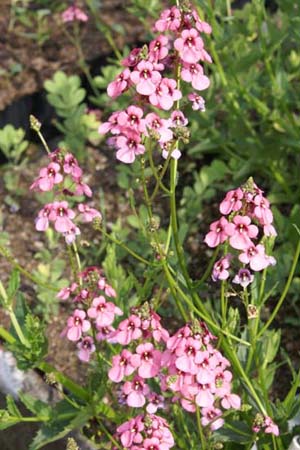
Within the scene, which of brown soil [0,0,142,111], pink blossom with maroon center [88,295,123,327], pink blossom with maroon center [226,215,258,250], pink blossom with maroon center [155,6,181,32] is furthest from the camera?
brown soil [0,0,142,111]

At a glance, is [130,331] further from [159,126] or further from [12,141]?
[12,141]

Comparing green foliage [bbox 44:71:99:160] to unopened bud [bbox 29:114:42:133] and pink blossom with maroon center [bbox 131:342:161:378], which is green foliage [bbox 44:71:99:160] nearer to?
unopened bud [bbox 29:114:42:133]

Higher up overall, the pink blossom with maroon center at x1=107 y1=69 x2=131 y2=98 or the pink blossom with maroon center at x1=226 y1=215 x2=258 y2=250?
the pink blossom with maroon center at x1=107 y1=69 x2=131 y2=98

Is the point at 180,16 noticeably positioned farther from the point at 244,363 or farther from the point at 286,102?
the point at 286,102

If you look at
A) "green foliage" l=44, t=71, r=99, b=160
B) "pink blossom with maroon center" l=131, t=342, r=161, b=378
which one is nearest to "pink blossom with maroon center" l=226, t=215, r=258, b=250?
"pink blossom with maroon center" l=131, t=342, r=161, b=378

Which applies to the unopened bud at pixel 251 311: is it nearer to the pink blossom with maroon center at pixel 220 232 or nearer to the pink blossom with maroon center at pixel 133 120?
the pink blossom with maroon center at pixel 220 232

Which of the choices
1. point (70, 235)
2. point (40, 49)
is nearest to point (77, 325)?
point (70, 235)
